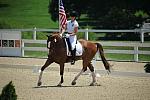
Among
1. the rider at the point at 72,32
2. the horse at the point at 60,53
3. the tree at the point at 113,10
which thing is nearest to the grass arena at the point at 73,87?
the horse at the point at 60,53

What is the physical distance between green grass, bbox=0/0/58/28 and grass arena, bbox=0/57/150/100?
1915 inches

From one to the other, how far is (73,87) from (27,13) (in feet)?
233

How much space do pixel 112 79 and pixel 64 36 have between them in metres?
2.46

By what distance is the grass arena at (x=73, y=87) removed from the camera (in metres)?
13.0

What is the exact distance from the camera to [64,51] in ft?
51.2

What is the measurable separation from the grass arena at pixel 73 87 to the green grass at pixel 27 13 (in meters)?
48.6

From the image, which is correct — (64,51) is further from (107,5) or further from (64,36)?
(107,5)

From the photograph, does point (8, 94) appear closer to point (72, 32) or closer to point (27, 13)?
point (72, 32)

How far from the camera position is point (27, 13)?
8494 centimetres

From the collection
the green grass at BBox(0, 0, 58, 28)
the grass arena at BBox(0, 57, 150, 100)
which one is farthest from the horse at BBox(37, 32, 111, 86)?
the green grass at BBox(0, 0, 58, 28)

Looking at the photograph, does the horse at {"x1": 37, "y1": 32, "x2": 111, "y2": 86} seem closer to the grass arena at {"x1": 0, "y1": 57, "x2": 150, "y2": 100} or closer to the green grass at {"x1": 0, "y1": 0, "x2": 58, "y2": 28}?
the grass arena at {"x1": 0, "y1": 57, "x2": 150, "y2": 100}

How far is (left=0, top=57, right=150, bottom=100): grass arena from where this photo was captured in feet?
42.5

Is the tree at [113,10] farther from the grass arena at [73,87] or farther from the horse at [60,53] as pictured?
the horse at [60,53]

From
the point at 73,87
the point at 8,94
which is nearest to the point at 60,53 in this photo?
the point at 73,87
